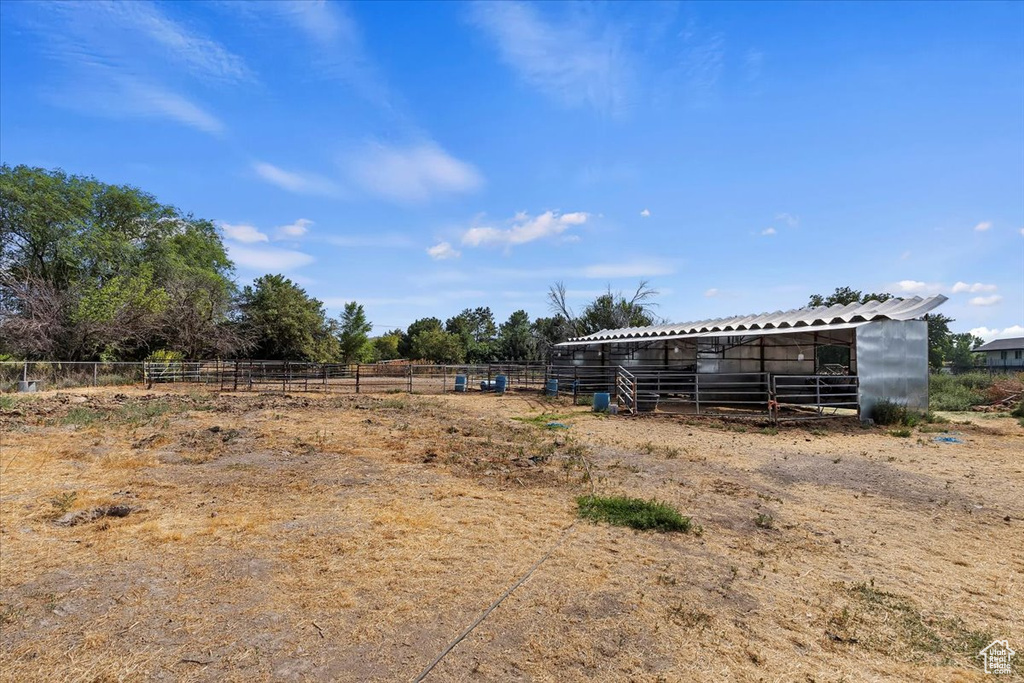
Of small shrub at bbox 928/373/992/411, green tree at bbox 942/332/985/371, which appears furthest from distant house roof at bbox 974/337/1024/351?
small shrub at bbox 928/373/992/411

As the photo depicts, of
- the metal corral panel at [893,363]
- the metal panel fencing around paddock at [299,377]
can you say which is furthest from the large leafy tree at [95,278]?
the metal corral panel at [893,363]

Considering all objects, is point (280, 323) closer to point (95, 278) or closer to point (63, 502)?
point (95, 278)

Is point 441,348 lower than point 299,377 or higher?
higher

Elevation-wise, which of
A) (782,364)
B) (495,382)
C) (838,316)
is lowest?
(495,382)

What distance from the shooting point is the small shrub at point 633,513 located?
18.1 ft

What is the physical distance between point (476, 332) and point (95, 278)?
4573cm

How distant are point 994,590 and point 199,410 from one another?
18.8 meters

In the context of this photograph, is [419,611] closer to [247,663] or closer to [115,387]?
[247,663]

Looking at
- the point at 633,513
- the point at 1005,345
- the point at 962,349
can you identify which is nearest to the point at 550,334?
the point at 633,513

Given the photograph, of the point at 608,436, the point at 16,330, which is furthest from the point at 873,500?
the point at 16,330

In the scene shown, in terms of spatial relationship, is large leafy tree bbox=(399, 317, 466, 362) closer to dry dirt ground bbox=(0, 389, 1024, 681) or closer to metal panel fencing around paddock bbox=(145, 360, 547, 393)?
metal panel fencing around paddock bbox=(145, 360, 547, 393)

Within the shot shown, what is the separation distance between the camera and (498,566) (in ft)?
15.0

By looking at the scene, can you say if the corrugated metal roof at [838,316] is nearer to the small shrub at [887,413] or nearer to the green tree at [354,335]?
the small shrub at [887,413]

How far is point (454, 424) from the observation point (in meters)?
13.9
